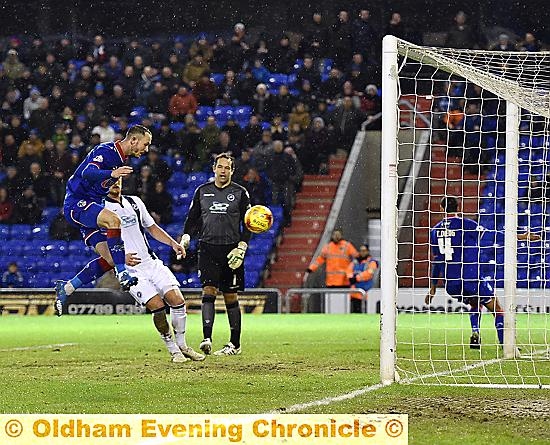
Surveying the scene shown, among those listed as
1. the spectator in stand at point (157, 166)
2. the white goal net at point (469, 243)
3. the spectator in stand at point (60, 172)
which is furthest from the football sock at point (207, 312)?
the spectator in stand at point (60, 172)

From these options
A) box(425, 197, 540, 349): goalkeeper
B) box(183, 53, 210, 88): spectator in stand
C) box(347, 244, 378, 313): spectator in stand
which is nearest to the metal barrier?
box(347, 244, 378, 313): spectator in stand

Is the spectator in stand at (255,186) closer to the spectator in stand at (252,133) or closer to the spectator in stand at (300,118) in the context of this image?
the spectator in stand at (252,133)

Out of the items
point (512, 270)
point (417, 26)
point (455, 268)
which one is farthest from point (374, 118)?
point (512, 270)

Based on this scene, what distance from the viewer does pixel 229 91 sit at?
2394 cm

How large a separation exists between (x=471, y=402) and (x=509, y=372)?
7.07ft

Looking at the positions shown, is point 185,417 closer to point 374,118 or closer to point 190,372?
point 190,372

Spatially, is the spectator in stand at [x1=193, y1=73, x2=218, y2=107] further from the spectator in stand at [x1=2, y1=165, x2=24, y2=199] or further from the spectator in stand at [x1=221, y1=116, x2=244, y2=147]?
the spectator in stand at [x1=2, y1=165, x2=24, y2=199]

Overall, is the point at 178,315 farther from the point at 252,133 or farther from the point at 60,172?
the point at 60,172

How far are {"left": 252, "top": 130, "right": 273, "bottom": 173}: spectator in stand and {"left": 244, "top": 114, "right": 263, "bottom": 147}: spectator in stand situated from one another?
682 mm

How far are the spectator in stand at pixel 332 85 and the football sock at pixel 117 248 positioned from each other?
13987 millimetres

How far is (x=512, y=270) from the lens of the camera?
32.9ft

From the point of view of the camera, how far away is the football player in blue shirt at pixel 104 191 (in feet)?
30.7

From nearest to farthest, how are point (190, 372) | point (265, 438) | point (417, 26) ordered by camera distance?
point (265, 438), point (190, 372), point (417, 26)

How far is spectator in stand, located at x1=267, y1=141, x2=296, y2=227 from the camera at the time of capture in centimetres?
2142
